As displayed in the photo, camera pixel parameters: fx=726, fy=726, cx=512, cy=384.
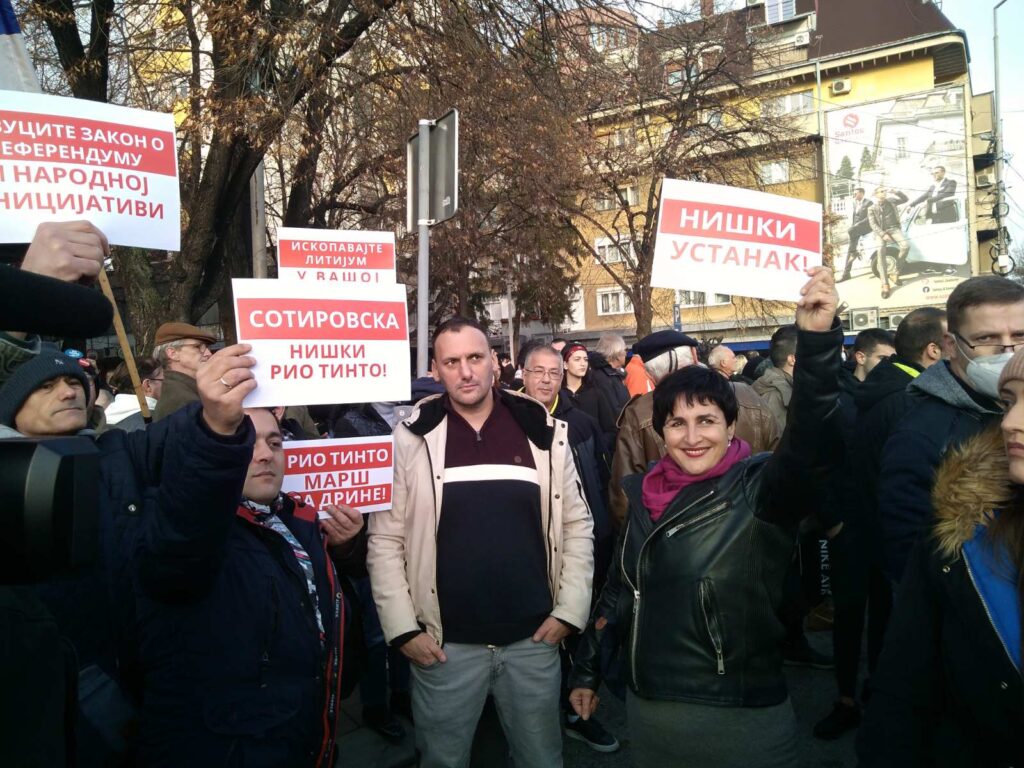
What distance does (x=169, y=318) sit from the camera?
6.64 metres

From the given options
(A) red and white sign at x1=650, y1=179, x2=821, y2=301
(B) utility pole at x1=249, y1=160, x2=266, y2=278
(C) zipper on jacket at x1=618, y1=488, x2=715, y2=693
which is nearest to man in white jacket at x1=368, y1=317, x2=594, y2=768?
(C) zipper on jacket at x1=618, y1=488, x2=715, y2=693

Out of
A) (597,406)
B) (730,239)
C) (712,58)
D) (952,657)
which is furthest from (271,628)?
(712,58)

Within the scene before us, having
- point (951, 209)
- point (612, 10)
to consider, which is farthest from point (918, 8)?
point (612, 10)

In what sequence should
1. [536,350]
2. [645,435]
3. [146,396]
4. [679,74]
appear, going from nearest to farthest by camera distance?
1. [645,435]
2. [536,350]
3. [146,396]
4. [679,74]

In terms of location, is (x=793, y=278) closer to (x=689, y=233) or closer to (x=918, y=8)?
(x=689, y=233)

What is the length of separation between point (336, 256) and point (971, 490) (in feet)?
8.22

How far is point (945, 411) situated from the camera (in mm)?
2441

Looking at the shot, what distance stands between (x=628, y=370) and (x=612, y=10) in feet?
11.9

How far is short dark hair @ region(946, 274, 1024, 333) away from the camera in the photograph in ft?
8.00

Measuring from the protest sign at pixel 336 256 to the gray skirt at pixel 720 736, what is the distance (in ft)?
6.47

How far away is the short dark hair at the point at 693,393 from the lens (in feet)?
7.70

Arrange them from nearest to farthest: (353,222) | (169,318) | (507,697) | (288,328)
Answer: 1. (288,328)
2. (507,697)
3. (169,318)
4. (353,222)

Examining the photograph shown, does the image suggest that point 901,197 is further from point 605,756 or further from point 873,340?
point 605,756

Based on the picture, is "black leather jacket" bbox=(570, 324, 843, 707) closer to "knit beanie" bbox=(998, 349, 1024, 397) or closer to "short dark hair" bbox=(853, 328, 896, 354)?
"knit beanie" bbox=(998, 349, 1024, 397)
